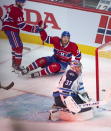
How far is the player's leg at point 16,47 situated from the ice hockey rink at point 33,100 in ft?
0.09

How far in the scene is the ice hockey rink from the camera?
6.54 ft

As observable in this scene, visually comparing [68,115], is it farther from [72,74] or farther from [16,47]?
[16,47]

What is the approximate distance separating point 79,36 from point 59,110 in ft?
1.42

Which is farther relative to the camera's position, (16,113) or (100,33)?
(16,113)

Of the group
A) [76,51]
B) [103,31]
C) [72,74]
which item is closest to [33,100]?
[72,74]

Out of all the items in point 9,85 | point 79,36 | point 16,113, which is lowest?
point 16,113

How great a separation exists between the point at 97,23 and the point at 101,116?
504 mm

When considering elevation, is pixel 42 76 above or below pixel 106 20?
below

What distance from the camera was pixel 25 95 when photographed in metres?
2.09

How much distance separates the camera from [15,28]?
Answer: 2043 millimetres

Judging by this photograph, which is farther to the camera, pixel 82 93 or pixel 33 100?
pixel 33 100

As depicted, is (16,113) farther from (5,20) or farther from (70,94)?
(5,20)

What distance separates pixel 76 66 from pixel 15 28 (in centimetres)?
41

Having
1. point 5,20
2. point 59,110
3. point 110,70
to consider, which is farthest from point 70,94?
point 5,20
